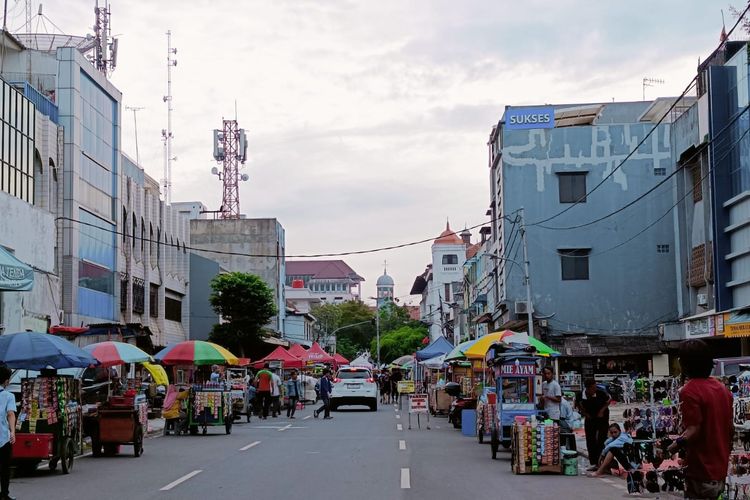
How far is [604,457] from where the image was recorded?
643 inches

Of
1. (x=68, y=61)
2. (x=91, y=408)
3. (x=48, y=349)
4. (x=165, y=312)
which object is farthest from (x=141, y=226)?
(x=48, y=349)

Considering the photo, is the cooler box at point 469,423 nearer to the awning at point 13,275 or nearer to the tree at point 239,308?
the awning at point 13,275

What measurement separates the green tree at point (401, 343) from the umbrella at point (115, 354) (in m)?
89.7

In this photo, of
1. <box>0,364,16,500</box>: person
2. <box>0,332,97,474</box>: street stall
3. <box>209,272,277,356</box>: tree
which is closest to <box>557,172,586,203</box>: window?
<box>209,272,277,356</box>: tree

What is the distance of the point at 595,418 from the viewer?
1742 cm

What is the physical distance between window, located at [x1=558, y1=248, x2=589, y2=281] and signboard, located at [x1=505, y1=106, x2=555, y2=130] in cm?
626

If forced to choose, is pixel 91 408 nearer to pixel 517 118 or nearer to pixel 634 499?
pixel 634 499

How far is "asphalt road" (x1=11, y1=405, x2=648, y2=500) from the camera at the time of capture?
13.9m

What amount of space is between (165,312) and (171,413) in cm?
3129

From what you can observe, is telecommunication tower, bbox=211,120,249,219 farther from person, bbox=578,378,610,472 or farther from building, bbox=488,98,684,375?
person, bbox=578,378,610,472

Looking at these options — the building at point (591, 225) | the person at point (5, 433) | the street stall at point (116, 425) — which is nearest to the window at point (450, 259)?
the building at point (591, 225)

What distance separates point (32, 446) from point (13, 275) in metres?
7.64

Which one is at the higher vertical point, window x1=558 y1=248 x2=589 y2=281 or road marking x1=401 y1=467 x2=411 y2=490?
window x1=558 y1=248 x2=589 y2=281

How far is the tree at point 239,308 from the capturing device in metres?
59.5
